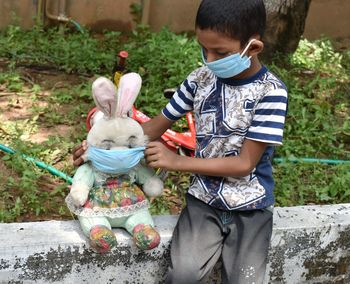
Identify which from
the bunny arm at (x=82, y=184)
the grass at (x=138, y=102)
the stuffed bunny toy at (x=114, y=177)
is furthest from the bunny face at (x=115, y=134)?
the grass at (x=138, y=102)

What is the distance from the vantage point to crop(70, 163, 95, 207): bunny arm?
2.56 m

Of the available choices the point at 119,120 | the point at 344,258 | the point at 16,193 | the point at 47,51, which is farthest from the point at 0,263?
the point at 47,51

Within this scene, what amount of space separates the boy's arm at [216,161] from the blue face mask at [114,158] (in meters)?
0.06

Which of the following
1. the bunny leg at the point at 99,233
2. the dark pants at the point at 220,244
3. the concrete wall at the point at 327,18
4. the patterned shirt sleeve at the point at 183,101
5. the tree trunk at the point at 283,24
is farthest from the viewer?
the concrete wall at the point at 327,18

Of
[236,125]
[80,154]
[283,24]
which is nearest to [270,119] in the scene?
[236,125]

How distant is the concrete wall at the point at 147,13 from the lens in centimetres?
608

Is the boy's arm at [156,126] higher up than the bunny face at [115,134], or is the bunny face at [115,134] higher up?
the bunny face at [115,134]

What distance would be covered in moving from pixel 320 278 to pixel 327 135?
1.83m

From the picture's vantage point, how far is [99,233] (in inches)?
100

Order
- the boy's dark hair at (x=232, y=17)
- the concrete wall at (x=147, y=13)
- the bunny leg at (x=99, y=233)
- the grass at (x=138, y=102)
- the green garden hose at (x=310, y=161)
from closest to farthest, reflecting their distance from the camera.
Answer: the boy's dark hair at (x=232, y=17) < the bunny leg at (x=99, y=233) < the grass at (x=138, y=102) < the green garden hose at (x=310, y=161) < the concrete wall at (x=147, y=13)

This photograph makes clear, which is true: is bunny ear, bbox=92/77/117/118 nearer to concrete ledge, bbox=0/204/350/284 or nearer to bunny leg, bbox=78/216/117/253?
bunny leg, bbox=78/216/117/253

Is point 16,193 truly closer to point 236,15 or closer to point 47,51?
point 236,15

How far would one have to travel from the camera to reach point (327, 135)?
15.6ft

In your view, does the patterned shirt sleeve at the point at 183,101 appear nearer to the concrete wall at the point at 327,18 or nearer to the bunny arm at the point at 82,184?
the bunny arm at the point at 82,184
